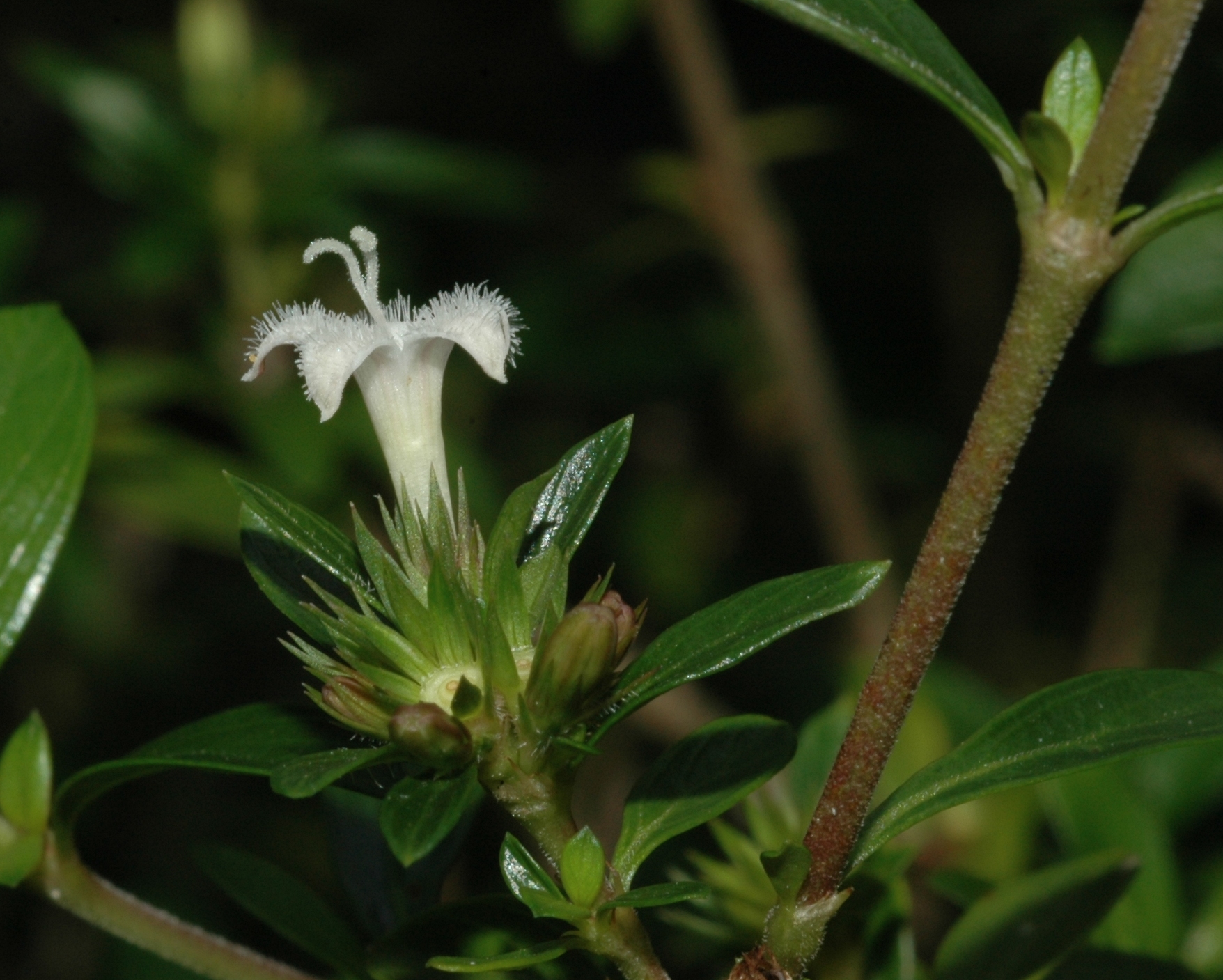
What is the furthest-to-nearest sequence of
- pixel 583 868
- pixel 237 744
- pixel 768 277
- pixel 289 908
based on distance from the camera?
pixel 768 277 < pixel 289 908 < pixel 237 744 < pixel 583 868

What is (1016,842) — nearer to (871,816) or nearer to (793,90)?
(871,816)

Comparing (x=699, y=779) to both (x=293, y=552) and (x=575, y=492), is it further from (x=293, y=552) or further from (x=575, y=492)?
(x=293, y=552)

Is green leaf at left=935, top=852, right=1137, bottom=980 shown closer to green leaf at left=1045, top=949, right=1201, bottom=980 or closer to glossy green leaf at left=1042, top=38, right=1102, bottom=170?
green leaf at left=1045, top=949, right=1201, bottom=980

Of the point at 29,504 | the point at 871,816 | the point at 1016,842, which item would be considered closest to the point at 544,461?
the point at 1016,842

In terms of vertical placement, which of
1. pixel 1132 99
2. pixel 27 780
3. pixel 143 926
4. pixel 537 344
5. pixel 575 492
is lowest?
pixel 143 926

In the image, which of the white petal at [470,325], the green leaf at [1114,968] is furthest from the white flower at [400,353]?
the green leaf at [1114,968]

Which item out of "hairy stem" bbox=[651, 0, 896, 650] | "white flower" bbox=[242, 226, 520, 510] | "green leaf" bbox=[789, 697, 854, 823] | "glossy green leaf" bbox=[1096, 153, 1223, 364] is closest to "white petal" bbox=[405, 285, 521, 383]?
"white flower" bbox=[242, 226, 520, 510]

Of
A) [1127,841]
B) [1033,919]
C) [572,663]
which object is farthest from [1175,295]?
[572,663]

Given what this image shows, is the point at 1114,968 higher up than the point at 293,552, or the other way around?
the point at 293,552
